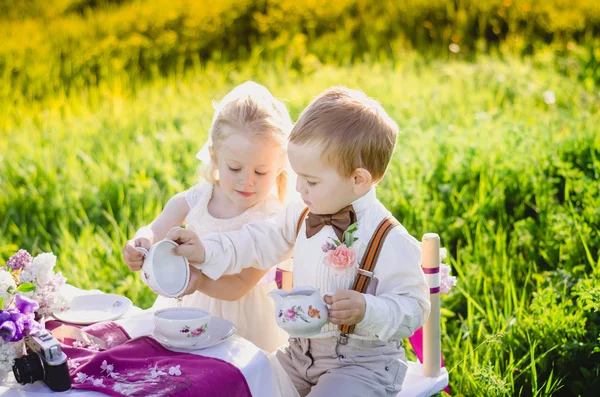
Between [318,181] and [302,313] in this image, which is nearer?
[302,313]

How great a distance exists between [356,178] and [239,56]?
21.0 ft

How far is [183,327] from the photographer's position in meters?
2.26

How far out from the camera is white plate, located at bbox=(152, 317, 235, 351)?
7.52 feet

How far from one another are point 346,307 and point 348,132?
0.53 metres

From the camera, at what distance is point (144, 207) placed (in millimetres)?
4957

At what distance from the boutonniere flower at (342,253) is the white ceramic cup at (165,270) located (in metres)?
0.45

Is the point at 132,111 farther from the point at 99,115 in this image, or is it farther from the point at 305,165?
the point at 305,165

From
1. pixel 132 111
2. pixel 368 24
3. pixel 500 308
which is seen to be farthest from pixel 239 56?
pixel 500 308

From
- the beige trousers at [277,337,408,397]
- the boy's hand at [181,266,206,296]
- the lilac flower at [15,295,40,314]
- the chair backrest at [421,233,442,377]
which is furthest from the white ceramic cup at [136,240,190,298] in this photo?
the chair backrest at [421,233,442,377]

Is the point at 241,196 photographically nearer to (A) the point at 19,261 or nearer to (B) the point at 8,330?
(A) the point at 19,261

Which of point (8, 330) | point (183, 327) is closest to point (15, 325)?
point (8, 330)

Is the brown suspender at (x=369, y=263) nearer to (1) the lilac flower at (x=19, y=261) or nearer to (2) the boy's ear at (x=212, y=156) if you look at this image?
(2) the boy's ear at (x=212, y=156)

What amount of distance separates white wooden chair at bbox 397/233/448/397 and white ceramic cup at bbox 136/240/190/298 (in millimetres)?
787

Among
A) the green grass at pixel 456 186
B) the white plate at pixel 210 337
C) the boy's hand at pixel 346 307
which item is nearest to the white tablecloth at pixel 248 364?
the white plate at pixel 210 337
